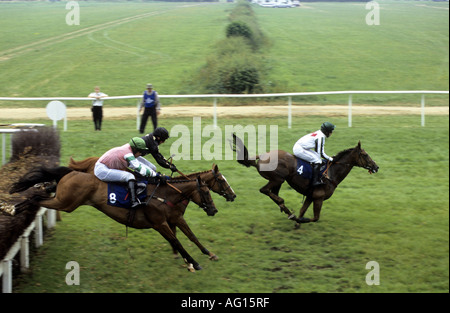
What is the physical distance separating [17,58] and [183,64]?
686 centimetres

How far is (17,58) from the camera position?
680 inches

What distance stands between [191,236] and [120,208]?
894mm

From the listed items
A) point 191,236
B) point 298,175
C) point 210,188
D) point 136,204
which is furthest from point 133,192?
point 298,175

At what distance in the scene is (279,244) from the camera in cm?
712

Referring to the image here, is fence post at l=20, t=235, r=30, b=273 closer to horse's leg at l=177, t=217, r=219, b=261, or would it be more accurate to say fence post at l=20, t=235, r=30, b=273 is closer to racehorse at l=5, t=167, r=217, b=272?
racehorse at l=5, t=167, r=217, b=272

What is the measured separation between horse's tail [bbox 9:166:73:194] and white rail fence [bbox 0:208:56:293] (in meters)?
0.47

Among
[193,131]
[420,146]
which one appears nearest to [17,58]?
[193,131]

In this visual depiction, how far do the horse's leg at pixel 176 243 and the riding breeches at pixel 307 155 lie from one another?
2.34 meters

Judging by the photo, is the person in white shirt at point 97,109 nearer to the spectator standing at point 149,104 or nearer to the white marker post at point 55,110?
the white marker post at point 55,110

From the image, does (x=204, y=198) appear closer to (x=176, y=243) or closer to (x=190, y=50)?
(x=176, y=243)

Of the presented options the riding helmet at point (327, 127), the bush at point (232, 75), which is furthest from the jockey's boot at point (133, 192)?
the bush at point (232, 75)

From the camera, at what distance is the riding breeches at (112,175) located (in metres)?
6.15
